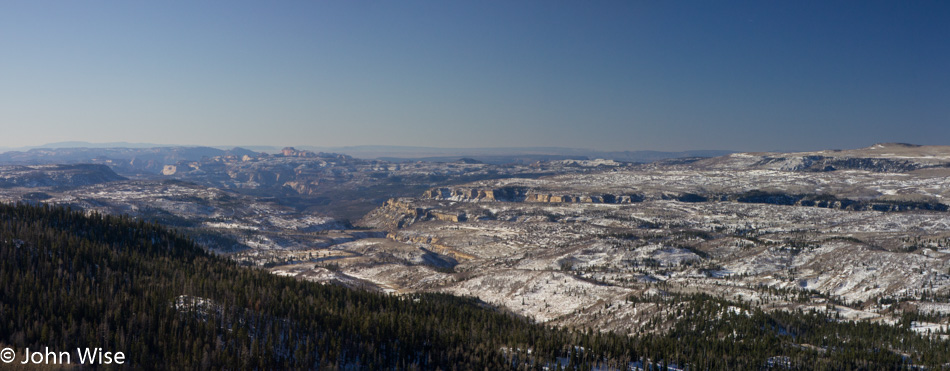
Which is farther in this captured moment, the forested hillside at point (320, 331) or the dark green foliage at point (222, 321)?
the forested hillside at point (320, 331)

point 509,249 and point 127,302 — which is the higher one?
point 127,302

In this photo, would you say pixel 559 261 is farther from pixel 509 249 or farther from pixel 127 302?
pixel 127 302

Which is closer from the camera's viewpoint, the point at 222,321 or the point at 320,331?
the point at 222,321

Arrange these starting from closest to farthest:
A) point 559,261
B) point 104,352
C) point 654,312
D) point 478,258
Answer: point 104,352 < point 654,312 < point 559,261 < point 478,258

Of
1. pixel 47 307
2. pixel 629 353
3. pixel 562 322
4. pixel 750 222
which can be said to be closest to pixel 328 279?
pixel 562 322

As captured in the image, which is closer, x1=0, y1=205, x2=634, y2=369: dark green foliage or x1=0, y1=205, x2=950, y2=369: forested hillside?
x1=0, y1=205, x2=634, y2=369: dark green foliage

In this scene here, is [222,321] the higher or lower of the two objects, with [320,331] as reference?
higher

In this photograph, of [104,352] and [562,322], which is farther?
[562,322]

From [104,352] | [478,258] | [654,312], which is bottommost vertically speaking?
[478,258]
